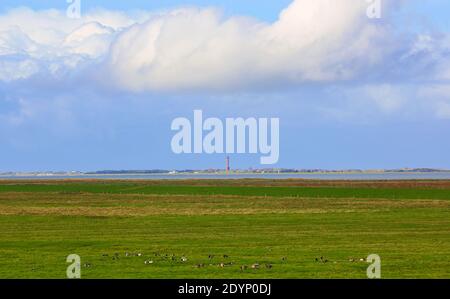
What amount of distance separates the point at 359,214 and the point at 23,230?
2835 cm

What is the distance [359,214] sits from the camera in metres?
63.5

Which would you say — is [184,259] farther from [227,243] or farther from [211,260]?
[227,243]

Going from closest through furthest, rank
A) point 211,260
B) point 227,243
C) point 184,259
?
point 211,260
point 184,259
point 227,243

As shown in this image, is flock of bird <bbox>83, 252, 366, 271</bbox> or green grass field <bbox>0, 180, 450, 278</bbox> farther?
flock of bird <bbox>83, 252, 366, 271</bbox>

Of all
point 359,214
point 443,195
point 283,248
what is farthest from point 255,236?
point 443,195

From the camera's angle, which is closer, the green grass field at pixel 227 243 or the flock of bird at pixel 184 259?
the green grass field at pixel 227 243

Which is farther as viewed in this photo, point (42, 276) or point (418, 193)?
point (418, 193)

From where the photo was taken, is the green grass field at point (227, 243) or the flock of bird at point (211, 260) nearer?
the green grass field at point (227, 243)

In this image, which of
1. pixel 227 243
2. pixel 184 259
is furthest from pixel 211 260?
pixel 227 243

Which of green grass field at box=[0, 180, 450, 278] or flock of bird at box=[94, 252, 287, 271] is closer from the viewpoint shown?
green grass field at box=[0, 180, 450, 278]
